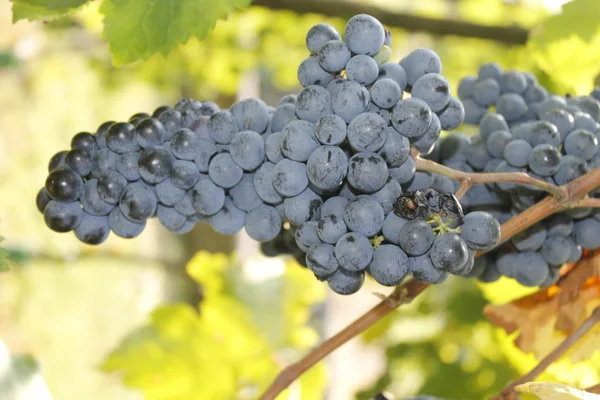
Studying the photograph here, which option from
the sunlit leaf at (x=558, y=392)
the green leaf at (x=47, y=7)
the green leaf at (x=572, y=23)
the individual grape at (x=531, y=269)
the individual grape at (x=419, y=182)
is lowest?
the sunlit leaf at (x=558, y=392)

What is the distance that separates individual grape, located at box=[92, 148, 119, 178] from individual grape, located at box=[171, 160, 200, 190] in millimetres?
43

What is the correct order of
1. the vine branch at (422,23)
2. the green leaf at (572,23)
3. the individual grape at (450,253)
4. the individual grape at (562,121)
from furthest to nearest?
the vine branch at (422,23) → the green leaf at (572,23) → the individual grape at (562,121) → the individual grape at (450,253)

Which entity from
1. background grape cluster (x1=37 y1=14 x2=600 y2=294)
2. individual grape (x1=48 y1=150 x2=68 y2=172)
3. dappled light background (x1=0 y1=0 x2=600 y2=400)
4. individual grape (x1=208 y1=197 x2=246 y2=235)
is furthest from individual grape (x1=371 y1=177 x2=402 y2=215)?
dappled light background (x1=0 y1=0 x2=600 y2=400)

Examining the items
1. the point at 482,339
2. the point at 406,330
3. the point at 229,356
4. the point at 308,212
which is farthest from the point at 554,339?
the point at 406,330

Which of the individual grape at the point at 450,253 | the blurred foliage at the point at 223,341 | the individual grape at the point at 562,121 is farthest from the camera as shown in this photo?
the blurred foliage at the point at 223,341

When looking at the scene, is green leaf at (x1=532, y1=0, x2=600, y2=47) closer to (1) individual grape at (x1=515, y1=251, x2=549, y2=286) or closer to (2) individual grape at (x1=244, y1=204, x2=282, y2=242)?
(1) individual grape at (x1=515, y1=251, x2=549, y2=286)

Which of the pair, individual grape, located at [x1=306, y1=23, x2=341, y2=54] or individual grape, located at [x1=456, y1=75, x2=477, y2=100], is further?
individual grape, located at [x1=456, y1=75, x2=477, y2=100]

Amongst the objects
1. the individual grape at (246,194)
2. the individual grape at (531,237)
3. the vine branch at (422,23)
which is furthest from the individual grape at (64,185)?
the vine branch at (422,23)

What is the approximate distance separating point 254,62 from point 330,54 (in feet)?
4.71

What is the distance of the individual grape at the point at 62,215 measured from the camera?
40cm

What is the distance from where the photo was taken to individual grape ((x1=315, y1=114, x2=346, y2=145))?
0.34m

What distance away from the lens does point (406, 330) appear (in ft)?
4.07

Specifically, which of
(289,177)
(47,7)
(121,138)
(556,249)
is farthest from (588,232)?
(47,7)

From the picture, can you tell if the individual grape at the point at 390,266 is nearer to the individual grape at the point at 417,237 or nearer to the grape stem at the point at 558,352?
the individual grape at the point at 417,237
